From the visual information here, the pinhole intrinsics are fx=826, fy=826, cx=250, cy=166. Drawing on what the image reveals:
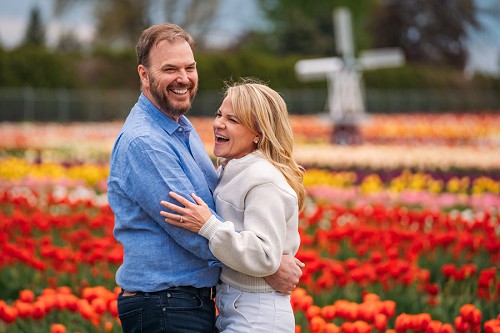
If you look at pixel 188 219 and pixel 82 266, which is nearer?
pixel 188 219

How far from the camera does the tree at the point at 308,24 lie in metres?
45.3

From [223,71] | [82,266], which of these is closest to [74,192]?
[82,266]

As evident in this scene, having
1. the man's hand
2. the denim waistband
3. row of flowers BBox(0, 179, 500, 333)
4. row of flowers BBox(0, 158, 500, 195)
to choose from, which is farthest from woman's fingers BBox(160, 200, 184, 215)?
row of flowers BBox(0, 158, 500, 195)

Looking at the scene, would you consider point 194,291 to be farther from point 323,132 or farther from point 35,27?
point 35,27

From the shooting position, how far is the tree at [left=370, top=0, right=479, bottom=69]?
4906cm

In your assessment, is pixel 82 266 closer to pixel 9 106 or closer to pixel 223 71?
pixel 9 106

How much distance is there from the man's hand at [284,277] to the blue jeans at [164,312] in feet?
0.82

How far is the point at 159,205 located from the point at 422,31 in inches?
1922

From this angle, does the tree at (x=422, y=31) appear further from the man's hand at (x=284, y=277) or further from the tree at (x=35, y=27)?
the man's hand at (x=284, y=277)

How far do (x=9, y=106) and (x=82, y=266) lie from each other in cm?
2103

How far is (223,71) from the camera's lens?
32281 millimetres

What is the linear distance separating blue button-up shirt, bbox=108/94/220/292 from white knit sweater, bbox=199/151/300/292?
0.22ft

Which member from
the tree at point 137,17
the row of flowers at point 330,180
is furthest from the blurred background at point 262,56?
the row of flowers at point 330,180

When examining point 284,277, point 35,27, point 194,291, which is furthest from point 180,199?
point 35,27
